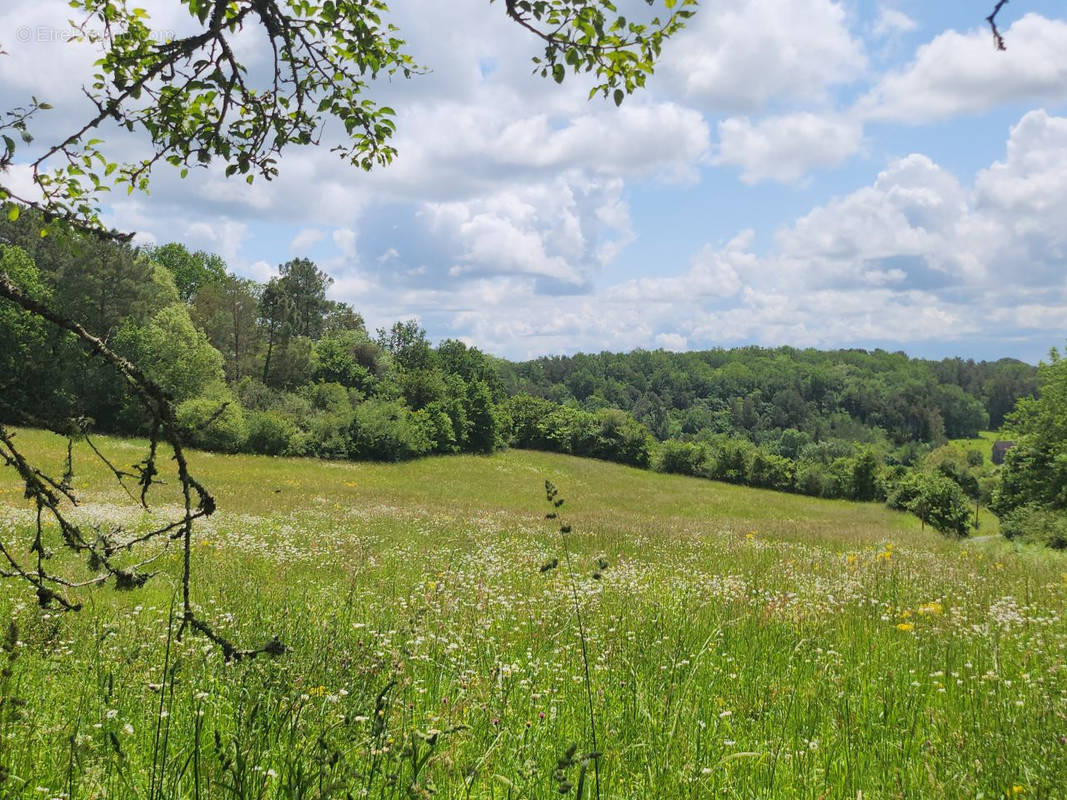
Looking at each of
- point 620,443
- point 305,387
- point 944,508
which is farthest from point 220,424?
point 620,443

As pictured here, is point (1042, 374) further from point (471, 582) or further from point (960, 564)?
point (471, 582)

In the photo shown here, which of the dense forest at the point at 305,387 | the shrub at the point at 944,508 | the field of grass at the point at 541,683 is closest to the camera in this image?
the field of grass at the point at 541,683

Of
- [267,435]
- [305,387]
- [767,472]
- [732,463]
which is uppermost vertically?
[305,387]

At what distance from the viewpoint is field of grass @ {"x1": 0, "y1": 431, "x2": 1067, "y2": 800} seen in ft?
9.86

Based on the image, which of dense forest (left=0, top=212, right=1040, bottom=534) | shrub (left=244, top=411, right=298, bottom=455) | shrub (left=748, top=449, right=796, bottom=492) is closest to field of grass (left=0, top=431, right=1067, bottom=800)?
dense forest (left=0, top=212, right=1040, bottom=534)

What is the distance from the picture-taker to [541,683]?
464cm

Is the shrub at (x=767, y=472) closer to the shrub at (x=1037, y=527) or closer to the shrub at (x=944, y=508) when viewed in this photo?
the shrub at (x=1037, y=527)

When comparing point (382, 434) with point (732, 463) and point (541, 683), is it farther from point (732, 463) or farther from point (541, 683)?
point (541, 683)

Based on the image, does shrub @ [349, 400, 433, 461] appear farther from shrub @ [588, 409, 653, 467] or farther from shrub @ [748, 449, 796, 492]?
shrub @ [748, 449, 796, 492]

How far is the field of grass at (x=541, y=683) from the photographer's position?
3.01 metres

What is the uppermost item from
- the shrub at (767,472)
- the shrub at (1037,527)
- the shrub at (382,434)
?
the shrub at (382,434)

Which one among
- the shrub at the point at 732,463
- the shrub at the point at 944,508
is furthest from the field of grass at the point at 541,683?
the shrub at the point at 732,463

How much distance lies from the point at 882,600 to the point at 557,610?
4.20 metres

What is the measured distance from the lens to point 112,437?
41.2 m
